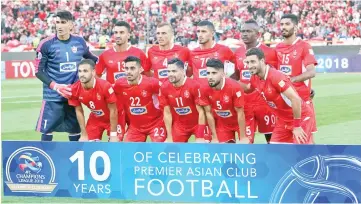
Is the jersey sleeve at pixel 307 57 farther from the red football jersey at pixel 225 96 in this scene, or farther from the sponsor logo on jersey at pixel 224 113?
the sponsor logo on jersey at pixel 224 113

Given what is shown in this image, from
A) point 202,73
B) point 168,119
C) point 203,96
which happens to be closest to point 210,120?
point 203,96

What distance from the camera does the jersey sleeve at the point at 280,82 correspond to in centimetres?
957

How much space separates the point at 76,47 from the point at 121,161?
2.83 meters

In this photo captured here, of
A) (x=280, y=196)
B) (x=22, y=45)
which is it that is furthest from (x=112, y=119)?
(x=22, y=45)

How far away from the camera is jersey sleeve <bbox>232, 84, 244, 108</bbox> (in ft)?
33.1

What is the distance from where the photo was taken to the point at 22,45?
38.6m

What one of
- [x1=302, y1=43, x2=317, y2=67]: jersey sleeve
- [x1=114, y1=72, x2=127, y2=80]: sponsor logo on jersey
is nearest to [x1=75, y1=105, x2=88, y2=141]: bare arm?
[x1=114, y1=72, x2=127, y2=80]: sponsor logo on jersey

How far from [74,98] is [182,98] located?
1.53 metres

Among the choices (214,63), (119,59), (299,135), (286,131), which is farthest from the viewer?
(119,59)

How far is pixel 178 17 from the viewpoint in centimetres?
4266

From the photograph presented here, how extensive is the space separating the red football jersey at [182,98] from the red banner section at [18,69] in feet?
77.6

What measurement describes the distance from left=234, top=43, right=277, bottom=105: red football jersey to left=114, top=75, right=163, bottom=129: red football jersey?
122cm

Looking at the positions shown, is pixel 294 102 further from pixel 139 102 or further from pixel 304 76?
pixel 139 102

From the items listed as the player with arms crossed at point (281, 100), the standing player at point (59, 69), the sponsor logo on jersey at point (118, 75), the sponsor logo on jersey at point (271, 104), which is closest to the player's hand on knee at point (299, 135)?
the player with arms crossed at point (281, 100)
